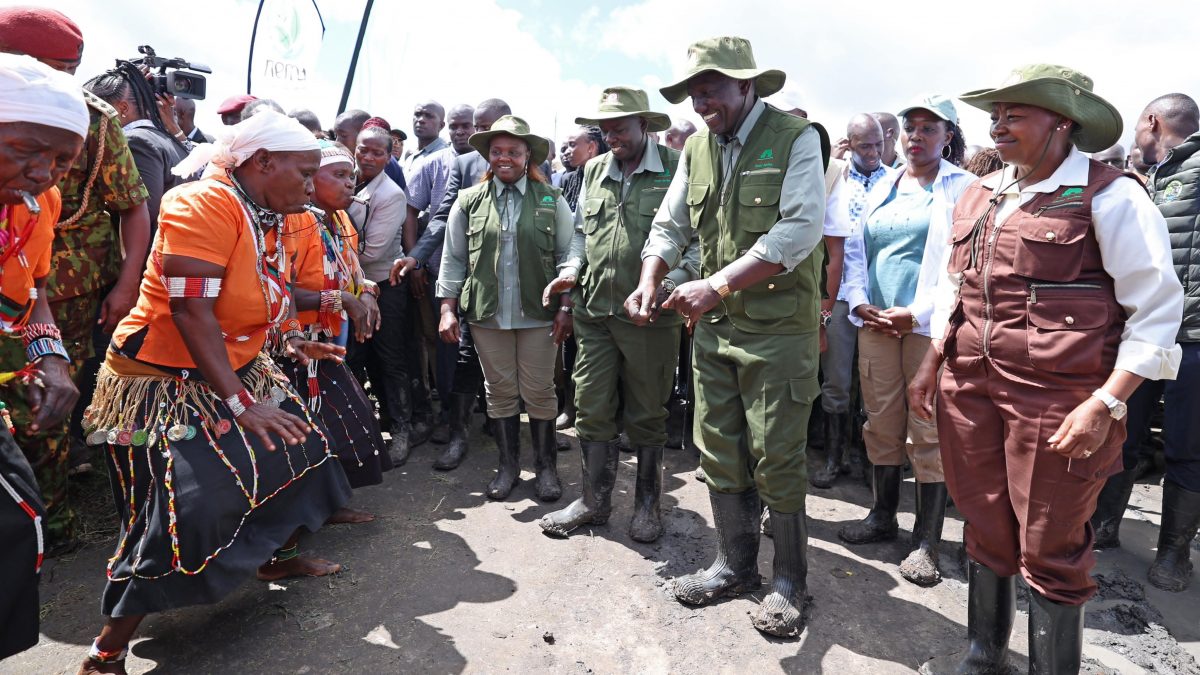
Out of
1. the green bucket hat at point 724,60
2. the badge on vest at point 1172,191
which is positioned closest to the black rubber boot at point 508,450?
the green bucket hat at point 724,60

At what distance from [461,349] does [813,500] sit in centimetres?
259

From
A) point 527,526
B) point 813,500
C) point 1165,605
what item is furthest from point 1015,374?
point 527,526

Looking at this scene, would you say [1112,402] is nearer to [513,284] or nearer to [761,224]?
[761,224]

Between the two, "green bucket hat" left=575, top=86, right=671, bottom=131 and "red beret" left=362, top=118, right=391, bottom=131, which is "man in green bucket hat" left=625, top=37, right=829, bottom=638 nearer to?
"green bucket hat" left=575, top=86, right=671, bottom=131

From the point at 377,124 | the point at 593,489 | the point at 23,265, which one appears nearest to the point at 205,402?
the point at 23,265

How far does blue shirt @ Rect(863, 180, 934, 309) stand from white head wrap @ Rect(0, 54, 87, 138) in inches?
137

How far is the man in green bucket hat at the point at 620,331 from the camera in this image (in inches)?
150

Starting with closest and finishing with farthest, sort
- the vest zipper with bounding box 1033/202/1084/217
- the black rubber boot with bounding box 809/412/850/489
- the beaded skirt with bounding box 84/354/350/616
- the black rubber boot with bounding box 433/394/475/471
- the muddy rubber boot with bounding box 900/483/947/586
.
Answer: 1. the vest zipper with bounding box 1033/202/1084/217
2. the beaded skirt with bounding box 84/354/350/616
3. the muddy rubber boot with bounding box 900/483/947/586
4. the black rubber boot with bounding box 809/412/850/489
5. the black rubber boot with bounding box 433/394/475/471

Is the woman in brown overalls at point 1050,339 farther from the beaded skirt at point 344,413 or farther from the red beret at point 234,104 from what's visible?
the red beret at point 234,104

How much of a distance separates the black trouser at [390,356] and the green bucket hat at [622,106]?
6.93 feet

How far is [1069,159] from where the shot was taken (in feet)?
7.73

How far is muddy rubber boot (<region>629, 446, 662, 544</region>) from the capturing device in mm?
3883

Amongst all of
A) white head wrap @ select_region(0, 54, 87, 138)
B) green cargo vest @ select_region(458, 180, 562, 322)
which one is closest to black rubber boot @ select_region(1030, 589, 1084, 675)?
green cargo vest @ select_region(458, 180, 562, 322)

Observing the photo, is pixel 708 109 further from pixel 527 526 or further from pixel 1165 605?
pixel 1165 605
